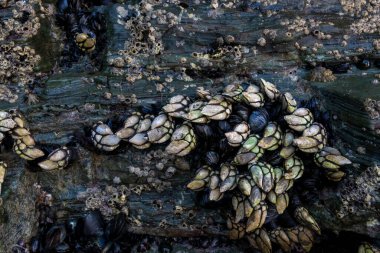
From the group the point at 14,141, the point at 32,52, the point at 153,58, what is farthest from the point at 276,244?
the point at 32,52

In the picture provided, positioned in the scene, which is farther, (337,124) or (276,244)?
(276,244)

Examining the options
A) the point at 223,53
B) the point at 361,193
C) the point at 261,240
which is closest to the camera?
the point at 361,193

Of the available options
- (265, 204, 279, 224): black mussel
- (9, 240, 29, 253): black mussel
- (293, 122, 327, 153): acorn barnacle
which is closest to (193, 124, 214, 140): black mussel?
(293, 122, 327, 153): acorn barnacle

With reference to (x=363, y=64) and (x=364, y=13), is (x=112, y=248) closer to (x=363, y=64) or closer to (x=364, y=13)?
(x=363, y=64)

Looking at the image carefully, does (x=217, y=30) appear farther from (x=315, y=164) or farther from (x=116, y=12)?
(x=315, y=164)

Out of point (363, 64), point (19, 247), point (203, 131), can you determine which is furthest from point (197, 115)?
point (19, 247)

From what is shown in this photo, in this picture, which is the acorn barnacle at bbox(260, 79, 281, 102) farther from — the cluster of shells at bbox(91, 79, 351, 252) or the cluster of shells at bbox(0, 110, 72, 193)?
the cluster of shells at bbox(0, 110, 72, 193)

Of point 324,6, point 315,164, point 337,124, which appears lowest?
point 315,164

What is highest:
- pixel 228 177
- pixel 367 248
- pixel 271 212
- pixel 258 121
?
pixel 258 121
